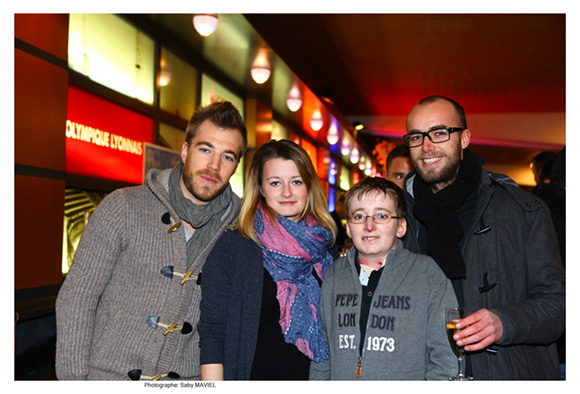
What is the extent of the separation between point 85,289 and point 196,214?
0.51 m

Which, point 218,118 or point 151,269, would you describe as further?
point 218,118

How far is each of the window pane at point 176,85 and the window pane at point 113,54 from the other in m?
0.21

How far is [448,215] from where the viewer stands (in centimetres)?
198

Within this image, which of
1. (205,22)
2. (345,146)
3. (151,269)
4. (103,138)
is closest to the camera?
(151,269)

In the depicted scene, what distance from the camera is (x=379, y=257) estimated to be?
1.92 metres

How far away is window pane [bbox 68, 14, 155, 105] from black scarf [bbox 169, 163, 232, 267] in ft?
8.33

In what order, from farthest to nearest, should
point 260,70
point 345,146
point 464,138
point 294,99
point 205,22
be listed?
point 345,146
point 294,99
point 260,70
point 205,22
point 464,138

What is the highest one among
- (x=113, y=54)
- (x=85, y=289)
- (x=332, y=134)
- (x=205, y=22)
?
(x=332, y=134)

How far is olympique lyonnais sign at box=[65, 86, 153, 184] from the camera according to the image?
3949 mm

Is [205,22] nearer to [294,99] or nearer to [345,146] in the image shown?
[294,99]

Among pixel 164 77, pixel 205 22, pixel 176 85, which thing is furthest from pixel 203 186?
pixel 176 85
